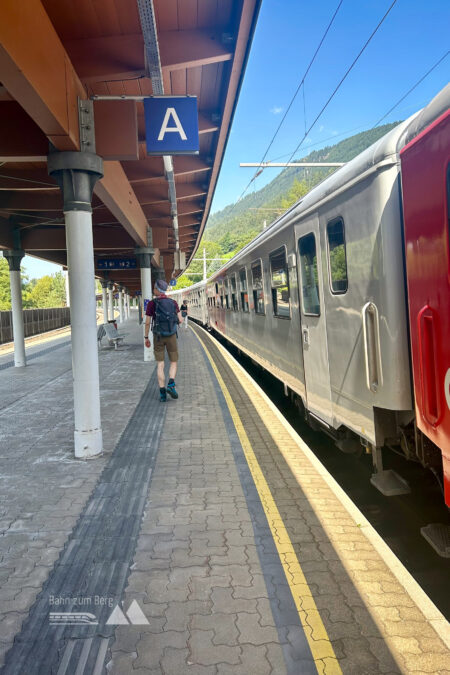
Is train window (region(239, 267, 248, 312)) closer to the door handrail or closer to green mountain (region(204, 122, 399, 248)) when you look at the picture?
the door handrail

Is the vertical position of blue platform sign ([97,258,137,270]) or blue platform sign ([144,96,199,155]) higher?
blue platform sign ([97,258,137,270])

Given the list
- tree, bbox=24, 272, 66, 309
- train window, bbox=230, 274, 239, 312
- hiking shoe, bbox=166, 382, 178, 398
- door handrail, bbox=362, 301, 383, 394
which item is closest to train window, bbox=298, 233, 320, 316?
door handrail, bbox=362, 301, 383, 394

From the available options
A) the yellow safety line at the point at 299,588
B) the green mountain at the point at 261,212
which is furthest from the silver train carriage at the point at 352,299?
the green mountain at the point at 261,212

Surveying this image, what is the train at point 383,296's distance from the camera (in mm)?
2732

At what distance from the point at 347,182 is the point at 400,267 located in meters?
0.98

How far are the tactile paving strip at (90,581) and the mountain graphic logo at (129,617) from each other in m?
0.03

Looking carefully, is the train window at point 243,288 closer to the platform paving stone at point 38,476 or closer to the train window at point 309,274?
the platform paving stone at point 38,476

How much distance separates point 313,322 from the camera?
5.21 meters

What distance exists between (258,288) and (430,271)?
6.39 m

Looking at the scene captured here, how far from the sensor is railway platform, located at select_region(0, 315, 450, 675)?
2434 millimetres

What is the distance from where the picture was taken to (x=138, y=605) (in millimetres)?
2816

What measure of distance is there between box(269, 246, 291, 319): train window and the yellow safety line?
2.39 meters

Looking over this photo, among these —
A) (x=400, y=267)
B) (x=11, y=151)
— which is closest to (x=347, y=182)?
(x=400, y=267)

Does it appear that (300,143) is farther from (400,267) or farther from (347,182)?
(400,267)
